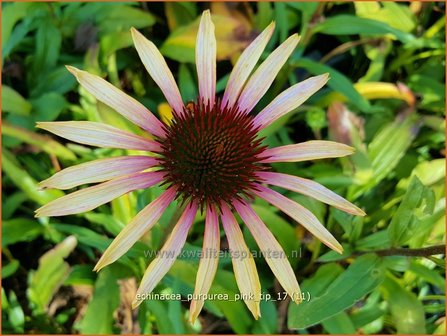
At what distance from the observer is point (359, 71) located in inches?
52.8

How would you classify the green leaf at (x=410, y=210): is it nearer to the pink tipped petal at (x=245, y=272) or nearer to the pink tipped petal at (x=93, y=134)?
the pink tipped petal at (x=245, y=272)

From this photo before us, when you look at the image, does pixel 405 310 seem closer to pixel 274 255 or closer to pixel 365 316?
pixel 365 316

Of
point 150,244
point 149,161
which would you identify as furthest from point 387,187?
point 149,161

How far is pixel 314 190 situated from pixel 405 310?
459 millimetres

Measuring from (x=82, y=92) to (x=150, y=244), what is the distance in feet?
1.33

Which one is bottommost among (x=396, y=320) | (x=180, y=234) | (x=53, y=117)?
(x=396, y=320)

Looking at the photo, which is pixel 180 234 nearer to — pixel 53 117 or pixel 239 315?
pixel 239 315

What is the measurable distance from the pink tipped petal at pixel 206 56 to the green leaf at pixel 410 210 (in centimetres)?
32

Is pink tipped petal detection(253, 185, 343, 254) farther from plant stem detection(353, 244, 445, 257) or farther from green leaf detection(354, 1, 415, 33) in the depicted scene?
green leaf detection(354, 1, 415, 33)

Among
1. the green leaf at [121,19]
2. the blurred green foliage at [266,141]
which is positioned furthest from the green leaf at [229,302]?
the green leaf at [121,19]

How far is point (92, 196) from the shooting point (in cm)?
64

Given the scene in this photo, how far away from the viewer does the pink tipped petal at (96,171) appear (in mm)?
630

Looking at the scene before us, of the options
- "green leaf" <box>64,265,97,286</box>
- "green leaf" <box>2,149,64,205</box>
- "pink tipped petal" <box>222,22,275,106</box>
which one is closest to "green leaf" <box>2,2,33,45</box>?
"green leaf" <box>2,149,64,205</box>

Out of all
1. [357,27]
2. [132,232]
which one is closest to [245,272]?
[132,232]
